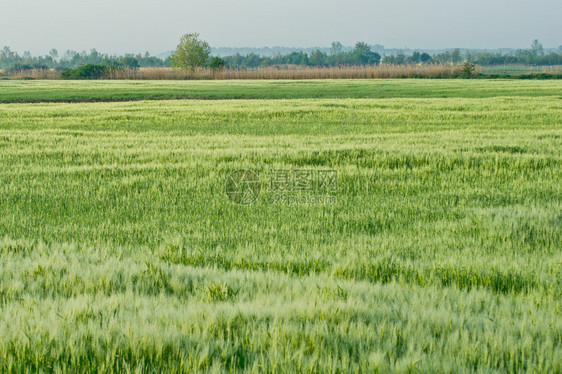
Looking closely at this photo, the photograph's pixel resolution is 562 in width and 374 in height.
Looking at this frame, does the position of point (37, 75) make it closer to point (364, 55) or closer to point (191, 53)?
point (191, 53)

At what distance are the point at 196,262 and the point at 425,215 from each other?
322 centimetres

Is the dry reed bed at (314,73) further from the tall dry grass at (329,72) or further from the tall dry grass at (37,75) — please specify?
the tall dry grass at (37,75)

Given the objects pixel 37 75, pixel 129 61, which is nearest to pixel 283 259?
pixel 37 75

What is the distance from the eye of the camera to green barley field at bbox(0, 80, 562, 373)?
2.64 meters

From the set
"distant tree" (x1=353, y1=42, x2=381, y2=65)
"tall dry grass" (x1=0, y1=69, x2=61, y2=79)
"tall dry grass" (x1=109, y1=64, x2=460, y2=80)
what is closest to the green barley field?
"tall dry grass" (x1=109, y1=64, x2=460, y2=80)

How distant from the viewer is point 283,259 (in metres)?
4.66

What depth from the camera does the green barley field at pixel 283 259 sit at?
264cm

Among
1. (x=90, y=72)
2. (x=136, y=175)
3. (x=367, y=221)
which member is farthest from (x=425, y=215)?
(x=90, y=72)

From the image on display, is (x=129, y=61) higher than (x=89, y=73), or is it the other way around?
(x=129, y=61)

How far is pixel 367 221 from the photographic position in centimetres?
615

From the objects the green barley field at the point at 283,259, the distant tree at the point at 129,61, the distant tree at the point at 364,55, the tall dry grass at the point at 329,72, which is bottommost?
the green barley field at the point at 283,259

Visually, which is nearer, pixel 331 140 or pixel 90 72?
pixel 331 140

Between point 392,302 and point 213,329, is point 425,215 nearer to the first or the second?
point 392,302

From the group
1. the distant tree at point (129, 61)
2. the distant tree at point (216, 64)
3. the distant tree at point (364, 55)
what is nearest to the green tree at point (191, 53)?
the distant tree at point (216, 64)
